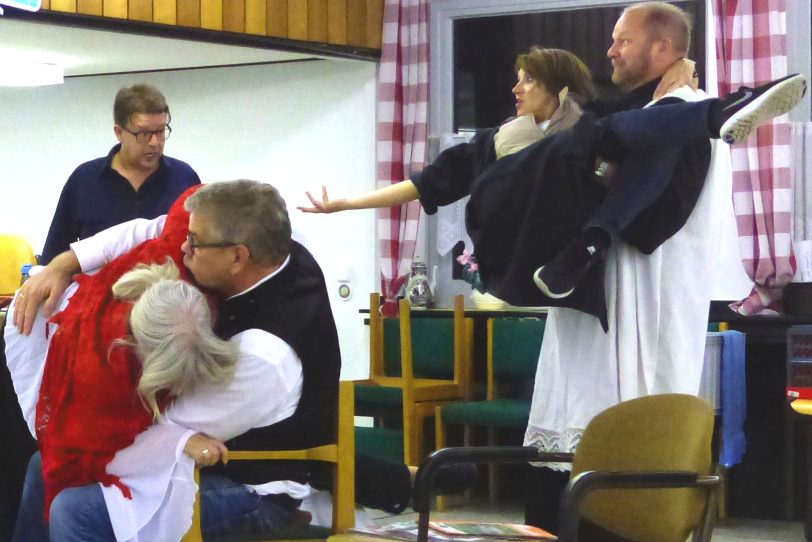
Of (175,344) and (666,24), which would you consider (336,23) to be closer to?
(666,24)

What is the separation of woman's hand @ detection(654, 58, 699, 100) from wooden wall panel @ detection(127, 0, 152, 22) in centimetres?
375

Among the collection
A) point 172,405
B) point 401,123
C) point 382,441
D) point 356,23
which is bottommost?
point 382,441

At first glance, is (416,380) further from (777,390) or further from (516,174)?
(516,174)

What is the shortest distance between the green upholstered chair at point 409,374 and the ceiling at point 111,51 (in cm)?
156

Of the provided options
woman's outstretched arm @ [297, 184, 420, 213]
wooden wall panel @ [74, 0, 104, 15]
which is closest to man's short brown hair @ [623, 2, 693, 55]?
woman's outstretched arm @ [297, 184, 420, 213]

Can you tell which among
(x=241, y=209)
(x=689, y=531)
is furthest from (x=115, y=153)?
(x=689, y=531)

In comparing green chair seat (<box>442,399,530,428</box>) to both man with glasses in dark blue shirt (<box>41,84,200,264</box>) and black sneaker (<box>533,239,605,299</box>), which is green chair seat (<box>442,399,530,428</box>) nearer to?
man with glasses in dark blue shirt (<box>41,84,200,264</box>)

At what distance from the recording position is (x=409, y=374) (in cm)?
579

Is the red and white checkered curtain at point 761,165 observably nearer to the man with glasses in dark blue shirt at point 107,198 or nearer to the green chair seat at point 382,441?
the green chair seat at point 382,441

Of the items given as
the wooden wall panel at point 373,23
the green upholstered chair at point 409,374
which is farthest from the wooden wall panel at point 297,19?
the green upholstered chair at point 409,374

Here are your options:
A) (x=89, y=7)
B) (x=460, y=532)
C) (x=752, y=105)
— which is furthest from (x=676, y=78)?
(x=89, y=7)

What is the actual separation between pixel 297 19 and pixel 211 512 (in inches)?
169

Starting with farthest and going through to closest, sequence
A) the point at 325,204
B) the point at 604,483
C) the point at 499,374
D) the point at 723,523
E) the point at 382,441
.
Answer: the point at 382,441
the point at 499,374
the point at 723,523
the point at 325,204
the point at 604,483

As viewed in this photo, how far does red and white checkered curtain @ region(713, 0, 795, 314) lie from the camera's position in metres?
5.51
